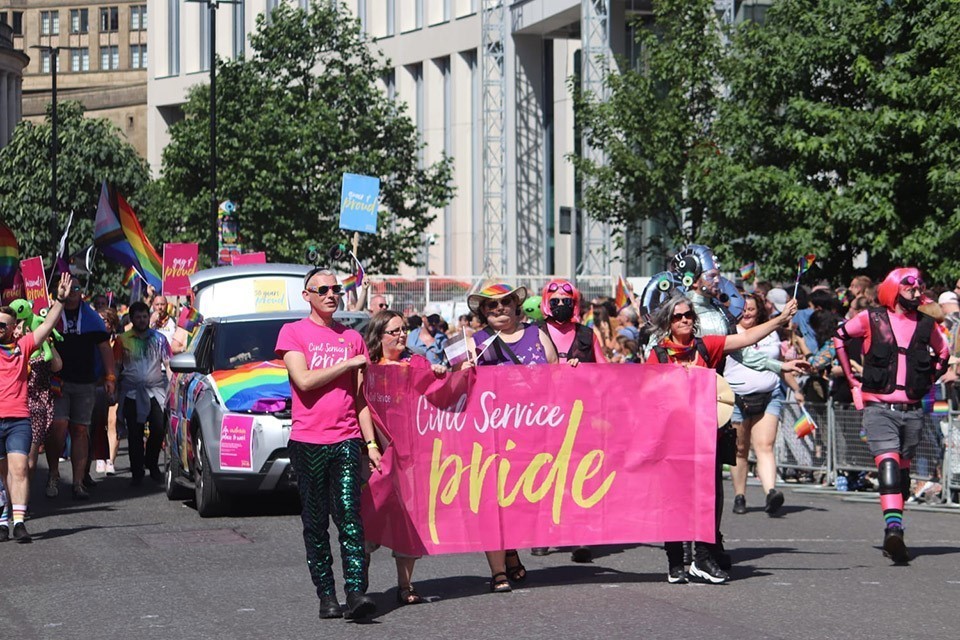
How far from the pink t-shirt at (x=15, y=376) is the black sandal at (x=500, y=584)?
4741 millimetres

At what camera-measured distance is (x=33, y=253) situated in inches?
2356

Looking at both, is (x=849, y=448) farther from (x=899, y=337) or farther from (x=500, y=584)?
(x=500, y=584)

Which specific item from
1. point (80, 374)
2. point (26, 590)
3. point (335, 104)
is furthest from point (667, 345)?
point (335, 104)

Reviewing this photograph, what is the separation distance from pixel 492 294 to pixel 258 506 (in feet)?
18.7

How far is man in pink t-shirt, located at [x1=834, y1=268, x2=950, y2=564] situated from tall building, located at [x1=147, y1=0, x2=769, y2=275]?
35183 mm

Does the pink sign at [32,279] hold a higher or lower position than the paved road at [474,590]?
higher

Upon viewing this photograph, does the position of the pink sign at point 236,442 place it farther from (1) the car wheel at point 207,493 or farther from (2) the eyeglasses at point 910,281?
(2) the eyeglasses at point 910,281

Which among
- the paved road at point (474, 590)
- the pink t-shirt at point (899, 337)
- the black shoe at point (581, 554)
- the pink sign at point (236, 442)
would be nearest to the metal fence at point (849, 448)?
the paved road at point (474, 590)

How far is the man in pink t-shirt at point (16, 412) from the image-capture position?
12992 mm

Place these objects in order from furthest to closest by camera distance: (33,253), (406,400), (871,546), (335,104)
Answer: (33,253) → (335,104) → (871,546) → (406,400)

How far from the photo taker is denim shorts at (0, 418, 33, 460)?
1305 centimetres

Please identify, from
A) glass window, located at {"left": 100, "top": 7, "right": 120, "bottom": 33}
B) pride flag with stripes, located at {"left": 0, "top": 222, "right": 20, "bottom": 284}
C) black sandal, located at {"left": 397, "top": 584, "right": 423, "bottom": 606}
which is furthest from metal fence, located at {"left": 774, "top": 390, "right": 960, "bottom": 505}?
glass window, located at {"left": 100, "top": 7, "right": 120, "bottom": 33}

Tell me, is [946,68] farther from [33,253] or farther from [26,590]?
[33,253]

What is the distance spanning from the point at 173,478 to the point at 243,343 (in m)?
1.63
